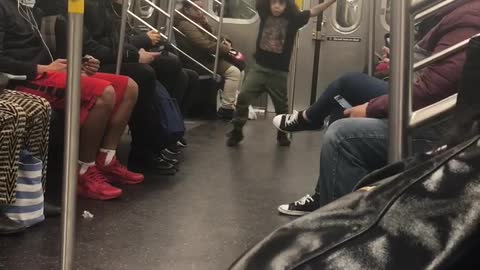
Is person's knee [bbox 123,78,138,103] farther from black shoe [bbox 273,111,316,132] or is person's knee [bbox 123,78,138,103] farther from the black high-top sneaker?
the black high-top sneaker

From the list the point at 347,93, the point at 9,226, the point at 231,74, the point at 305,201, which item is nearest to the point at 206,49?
the point at 231,74

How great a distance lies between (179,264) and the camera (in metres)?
1.74

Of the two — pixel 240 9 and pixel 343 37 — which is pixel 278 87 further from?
pixel 240 9

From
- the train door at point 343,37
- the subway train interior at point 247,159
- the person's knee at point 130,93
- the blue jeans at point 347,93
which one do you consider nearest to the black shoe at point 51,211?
the subway train interior at point 247,159

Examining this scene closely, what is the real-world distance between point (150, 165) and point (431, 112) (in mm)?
2230

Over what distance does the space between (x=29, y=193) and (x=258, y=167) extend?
1.57 m

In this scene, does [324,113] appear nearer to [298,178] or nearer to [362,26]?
[298,178]

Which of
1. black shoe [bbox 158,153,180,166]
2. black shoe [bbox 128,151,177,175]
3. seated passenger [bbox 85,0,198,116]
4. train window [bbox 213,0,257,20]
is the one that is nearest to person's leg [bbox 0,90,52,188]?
seated passenger [bbox 85,0,198,116]

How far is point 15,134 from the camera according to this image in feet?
6.19

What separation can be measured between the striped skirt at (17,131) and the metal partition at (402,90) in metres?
1.36

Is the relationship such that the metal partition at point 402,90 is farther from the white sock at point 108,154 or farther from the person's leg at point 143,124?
the person's leg at point 143,124

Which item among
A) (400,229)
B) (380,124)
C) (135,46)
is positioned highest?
(400,229)

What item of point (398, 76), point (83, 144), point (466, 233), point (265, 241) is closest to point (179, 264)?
point (83, 144)

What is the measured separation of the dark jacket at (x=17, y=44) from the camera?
2207 millimetres
